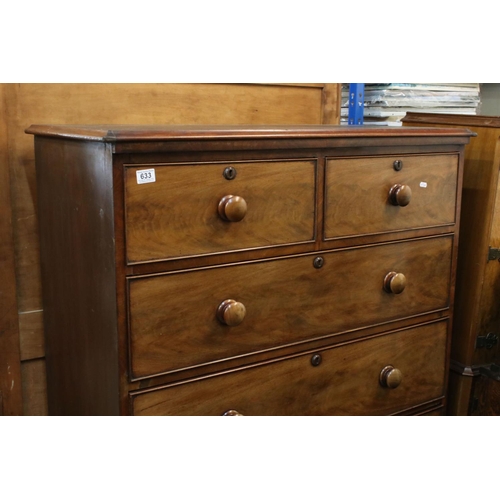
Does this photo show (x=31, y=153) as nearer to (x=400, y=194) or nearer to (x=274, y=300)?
(x=274, y=300)

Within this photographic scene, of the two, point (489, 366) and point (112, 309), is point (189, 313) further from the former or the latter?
point (489, 366)

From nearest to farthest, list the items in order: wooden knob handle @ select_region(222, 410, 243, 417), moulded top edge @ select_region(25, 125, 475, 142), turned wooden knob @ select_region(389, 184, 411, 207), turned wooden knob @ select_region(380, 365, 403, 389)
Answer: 1. moulded top edge @ select_region(25, 125, 475, 142)
2. wooden knob handle @ select_region(222, 410, 243, 417)
3. turned wooden knob @ select_region(389, 184, 411, 207)
4. turned wooden knob @ select_region(380, 365, 403, 389)

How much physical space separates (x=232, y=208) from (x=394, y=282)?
616 mm

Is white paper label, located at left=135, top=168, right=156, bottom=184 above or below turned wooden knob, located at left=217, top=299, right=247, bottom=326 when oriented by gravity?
above

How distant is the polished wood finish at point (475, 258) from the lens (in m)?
2.14

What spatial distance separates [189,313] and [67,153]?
486 mm

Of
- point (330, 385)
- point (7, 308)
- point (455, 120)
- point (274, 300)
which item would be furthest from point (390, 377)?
point (7, 308)

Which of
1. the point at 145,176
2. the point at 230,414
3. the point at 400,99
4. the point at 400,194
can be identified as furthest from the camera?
the point at 400,99

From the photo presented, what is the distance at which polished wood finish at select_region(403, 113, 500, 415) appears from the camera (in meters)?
2.14

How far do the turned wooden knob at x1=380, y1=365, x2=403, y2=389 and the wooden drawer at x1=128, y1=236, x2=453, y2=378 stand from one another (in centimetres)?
16

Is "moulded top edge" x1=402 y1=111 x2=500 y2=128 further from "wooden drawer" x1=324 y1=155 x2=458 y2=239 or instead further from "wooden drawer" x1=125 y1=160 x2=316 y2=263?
"wooden drawer" x1=125 y1=160 x2=316 y2=263

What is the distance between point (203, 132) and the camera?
1498 mm

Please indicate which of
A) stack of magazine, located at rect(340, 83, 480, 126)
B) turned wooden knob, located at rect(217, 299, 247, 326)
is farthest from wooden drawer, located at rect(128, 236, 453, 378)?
stack of magazine, located at rect(340, 83, 480, 126)

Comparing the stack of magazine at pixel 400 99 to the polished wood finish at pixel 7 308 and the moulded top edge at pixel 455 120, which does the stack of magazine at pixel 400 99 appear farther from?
the polished wood finish at pixel 7 308
